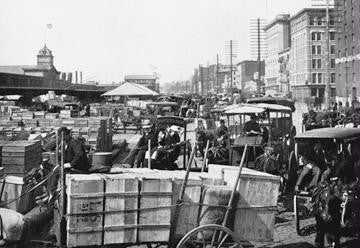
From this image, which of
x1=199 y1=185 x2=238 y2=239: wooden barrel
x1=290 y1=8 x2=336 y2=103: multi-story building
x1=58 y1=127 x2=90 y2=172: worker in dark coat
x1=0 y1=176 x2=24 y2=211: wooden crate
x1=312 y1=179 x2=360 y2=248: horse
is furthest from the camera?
x1=290 y1=8 x2=336 y2=103: multi-story building

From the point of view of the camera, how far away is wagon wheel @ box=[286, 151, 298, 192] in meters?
13.8

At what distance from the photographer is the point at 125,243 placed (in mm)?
6098

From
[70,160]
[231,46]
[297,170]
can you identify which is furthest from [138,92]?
[231,46]

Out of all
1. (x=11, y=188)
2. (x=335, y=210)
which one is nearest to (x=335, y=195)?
(x=335, y=210)

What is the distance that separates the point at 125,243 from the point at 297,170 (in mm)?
9141

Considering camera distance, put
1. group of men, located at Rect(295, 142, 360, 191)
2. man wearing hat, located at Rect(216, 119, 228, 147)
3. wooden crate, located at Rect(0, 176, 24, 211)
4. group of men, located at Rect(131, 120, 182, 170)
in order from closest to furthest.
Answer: group of men, located at Rect(295, 142, 360, 191) < wooden crate, located at Rect(0, 176, 24, 211) < group of men, located at Rect(131, 120, 182, 170) < man wearing hat, located at Rect(216, 119, 228, 147)

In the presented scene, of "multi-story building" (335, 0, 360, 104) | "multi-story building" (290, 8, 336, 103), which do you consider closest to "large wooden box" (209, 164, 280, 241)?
"multi-story building" (335, 0, 360, 104)

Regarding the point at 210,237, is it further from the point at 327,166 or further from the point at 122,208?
the point at 327,166

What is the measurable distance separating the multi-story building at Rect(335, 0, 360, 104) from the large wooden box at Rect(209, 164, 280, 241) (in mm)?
65944

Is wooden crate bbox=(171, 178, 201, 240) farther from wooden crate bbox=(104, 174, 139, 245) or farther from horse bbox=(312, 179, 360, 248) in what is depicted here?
horse bbox=(312, 179, 360, 248)

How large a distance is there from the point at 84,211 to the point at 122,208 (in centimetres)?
48

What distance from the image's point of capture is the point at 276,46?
140125 millimetres

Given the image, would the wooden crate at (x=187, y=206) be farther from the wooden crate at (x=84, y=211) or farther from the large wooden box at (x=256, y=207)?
the wooden crate at (x=84, y=211)

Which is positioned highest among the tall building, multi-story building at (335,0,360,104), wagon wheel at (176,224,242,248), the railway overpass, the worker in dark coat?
the tall building
